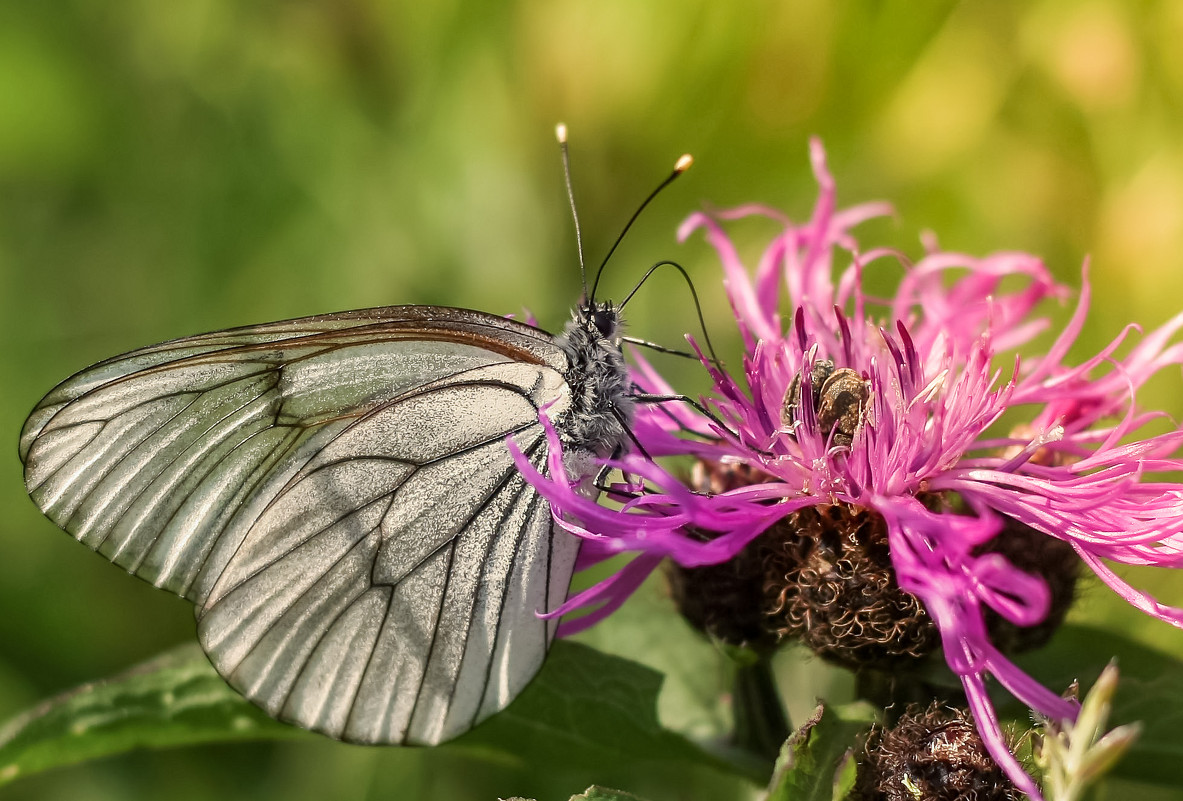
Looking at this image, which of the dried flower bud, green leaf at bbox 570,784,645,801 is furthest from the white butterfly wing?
the dried flower bud

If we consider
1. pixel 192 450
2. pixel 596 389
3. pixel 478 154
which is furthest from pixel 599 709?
pixel 478 154

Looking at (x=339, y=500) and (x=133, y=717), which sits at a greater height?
(x=339, y=500)

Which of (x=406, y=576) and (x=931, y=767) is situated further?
(x=406, y=576)

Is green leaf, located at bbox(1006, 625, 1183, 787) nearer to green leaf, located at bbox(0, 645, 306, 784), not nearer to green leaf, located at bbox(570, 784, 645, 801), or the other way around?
green leaf, located at bbox(570, 784, 645, 801)

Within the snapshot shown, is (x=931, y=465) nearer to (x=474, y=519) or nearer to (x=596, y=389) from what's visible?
(x=596, y=389)

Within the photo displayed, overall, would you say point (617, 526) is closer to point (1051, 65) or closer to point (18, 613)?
point (18, 613)

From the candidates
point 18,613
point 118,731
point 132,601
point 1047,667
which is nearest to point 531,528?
point 118,731

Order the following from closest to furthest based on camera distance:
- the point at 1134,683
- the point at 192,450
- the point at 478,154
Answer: the point at 1134,683 → the point at 192,450 → the point at 478,154
